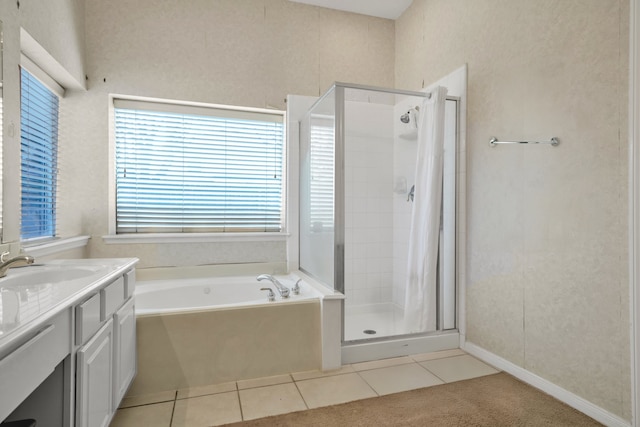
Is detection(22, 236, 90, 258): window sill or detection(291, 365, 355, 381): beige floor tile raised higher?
detection(22, 236, 90, 258): window sill

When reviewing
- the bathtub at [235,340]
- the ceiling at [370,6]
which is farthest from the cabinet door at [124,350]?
the ceiling at [370,6]

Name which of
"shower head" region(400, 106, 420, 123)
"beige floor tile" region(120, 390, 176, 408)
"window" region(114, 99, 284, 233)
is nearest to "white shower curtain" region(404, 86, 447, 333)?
"shower head" region(400, 106, 420, 123)

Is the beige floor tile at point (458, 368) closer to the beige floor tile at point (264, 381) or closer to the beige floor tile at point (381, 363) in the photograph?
the beige floor tile at point (381, 363)

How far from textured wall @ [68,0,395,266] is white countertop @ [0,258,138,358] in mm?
1162

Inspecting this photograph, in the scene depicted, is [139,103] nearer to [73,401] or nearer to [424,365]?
[73,401]

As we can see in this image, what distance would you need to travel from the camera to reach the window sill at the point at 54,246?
2.02m

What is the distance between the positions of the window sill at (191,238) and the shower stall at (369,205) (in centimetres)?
30

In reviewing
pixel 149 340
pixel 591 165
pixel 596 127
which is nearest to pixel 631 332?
pixel 591 165

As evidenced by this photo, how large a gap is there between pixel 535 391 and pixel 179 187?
114 inches

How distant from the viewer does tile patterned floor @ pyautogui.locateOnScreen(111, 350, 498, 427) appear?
6.01 ft

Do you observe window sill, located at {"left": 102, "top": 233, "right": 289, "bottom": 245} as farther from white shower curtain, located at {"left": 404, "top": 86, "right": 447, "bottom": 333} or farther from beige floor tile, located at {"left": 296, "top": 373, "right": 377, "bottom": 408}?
beige floor tile, located at {"left": 296, "top": 373, "right": 377, "bottom": 408}

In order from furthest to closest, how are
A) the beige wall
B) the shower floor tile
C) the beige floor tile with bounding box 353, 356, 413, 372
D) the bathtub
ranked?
the shower floor tile < the beige floor tile with bounding box 353, 356, 413, 372 < the bathtub < the beige wall

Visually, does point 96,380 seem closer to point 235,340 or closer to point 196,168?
point 235,340

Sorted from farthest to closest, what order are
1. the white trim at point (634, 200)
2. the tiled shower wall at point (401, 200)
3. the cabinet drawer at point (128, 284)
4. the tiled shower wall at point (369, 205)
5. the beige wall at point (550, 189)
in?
the tiled shower wall at point (369, 205)
the tiled shower wall at point (401, 200)
the cabinet drawer at point (128, 284)
the beige wall at point (550, 189)
the white trim at point (634, 200)
